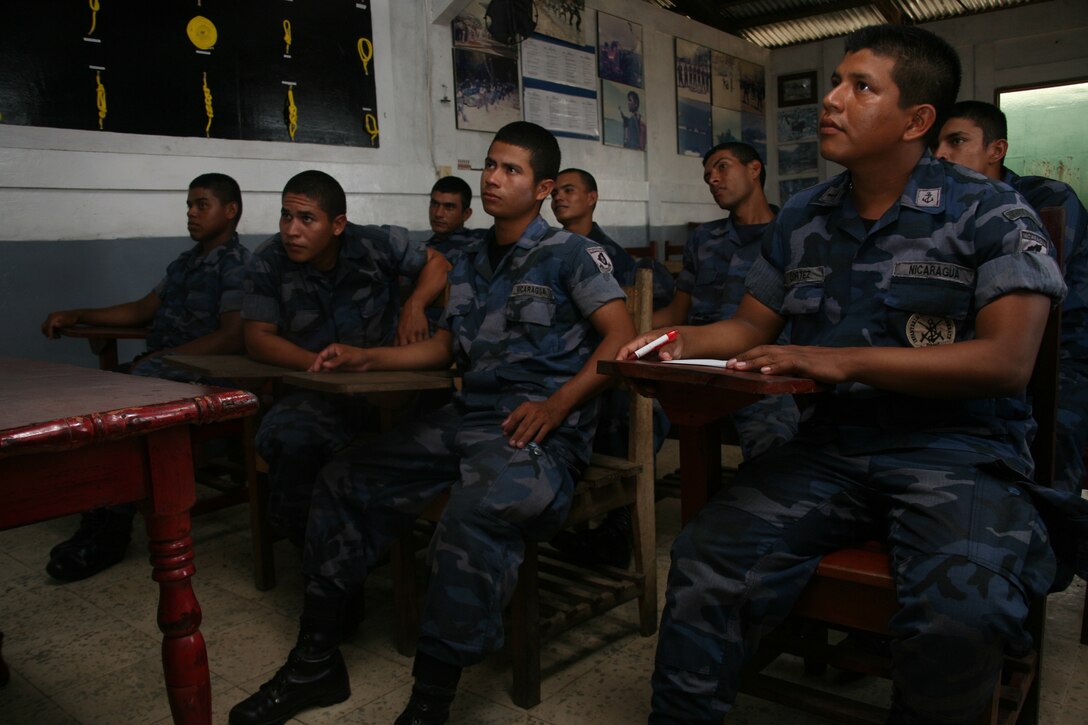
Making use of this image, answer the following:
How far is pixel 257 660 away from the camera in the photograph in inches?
80.8

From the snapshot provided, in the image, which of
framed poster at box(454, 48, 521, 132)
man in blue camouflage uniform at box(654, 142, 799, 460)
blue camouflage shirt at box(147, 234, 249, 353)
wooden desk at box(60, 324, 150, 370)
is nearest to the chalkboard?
framed poster at box(454, 48, 521, 132)

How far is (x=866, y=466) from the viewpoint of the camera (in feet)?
4.46

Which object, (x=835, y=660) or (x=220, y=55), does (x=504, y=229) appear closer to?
(x=835, y=660)

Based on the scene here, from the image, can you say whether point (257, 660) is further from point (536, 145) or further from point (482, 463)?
point (536, 145)

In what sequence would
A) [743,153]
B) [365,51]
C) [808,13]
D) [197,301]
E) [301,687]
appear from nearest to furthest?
1. [301,687]
2. [743,153]
3. [197,301]
4. [365,51]
5. [808,13]

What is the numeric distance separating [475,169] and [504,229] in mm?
3170

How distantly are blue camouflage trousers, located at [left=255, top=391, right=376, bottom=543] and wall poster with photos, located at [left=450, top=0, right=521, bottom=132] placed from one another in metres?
3.17

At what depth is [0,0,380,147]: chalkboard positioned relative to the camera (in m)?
3.35

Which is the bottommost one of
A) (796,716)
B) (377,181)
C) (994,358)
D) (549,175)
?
(796,716)

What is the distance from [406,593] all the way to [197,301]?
1.78m

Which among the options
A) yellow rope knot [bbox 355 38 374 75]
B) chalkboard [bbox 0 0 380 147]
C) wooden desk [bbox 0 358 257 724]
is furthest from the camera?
yellow rope knot [bbox 355 38 374 75]

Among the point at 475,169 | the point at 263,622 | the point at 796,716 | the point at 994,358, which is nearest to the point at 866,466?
the point at 994,358

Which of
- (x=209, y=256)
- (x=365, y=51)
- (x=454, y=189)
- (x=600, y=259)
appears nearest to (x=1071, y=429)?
(x=600, y=259)

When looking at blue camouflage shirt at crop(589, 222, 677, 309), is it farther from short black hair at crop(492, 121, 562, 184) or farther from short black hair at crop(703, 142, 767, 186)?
short black hair at crop(492, 121, 562, 184)
